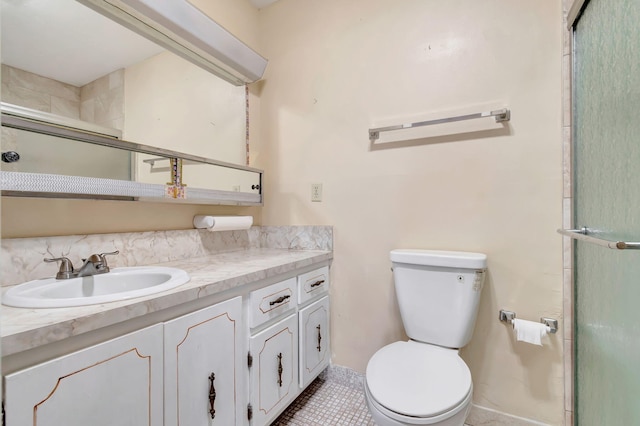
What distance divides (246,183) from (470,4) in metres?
1.43

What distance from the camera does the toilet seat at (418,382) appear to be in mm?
885

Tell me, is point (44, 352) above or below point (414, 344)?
above

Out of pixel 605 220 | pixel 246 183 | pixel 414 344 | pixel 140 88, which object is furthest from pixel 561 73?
pixel 140 88

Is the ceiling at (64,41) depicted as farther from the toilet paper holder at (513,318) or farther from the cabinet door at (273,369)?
the toilet paper holder at (513,318)

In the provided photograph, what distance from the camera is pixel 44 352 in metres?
0.63

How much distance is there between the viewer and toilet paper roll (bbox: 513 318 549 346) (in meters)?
1.17

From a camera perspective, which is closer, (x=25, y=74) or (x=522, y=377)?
(x=25, y=74)

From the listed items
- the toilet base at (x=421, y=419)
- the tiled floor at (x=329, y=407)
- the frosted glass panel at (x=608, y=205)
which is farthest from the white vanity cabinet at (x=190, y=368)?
the frosted glass panel at (x=608, y=205)

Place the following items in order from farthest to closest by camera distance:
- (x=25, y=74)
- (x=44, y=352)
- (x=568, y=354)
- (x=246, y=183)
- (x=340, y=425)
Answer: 1. (x=246, y=183)
2. (x=340, y=425)
3. (x=568, y=354)
4. (x=25, y=74)
5. (x=44, y=352)

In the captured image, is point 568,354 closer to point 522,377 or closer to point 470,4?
point 522,377

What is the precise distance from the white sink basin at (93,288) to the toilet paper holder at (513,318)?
130cm

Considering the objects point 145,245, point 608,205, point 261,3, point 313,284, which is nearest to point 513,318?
point 608,205

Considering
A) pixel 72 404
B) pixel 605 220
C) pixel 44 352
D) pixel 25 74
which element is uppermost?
pixel 25 74

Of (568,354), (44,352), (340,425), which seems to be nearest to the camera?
(44,352)
